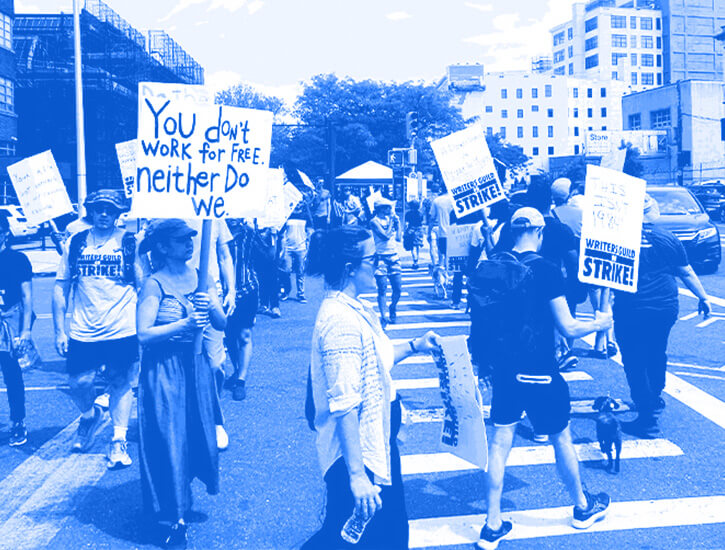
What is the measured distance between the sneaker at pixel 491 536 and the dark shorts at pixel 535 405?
1.73 feet

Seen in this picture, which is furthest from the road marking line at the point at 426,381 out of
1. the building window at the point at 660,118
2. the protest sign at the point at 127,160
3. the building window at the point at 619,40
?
the building window at the point at 619,40

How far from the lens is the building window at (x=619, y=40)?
419 ft

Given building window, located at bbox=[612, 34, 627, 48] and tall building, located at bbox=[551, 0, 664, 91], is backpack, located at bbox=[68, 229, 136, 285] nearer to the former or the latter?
tall building, located at bbox=[551, 0, 664, 91]

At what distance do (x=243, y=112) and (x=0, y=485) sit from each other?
2.89m

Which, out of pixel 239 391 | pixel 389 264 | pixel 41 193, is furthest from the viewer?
pixel 389 264

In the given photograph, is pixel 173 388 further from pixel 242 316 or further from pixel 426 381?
pixel 426 381

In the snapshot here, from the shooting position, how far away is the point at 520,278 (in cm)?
466

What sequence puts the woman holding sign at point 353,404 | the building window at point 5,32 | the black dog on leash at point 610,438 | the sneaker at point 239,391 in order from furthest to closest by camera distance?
the building window at point 5,32, the sneaker at point 239,391, the black dog on leash at point 610,438, the woman holding sign at point 353,404

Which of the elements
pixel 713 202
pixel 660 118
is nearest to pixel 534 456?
pixel 713 202

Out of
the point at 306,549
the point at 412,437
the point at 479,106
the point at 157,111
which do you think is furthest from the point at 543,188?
the point at 479,106

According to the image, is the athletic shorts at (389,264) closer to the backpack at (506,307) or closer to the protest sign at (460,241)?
the protest sign at (460,241)

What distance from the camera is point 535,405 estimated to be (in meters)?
4.71

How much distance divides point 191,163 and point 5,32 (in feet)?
141

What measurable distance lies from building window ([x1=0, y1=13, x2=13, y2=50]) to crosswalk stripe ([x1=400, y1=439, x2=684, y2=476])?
41.9 meters
